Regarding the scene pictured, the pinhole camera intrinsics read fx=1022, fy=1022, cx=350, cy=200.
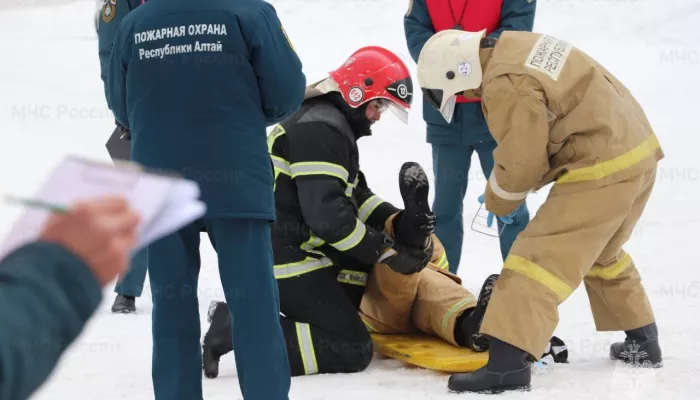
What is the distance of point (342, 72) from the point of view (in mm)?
3881

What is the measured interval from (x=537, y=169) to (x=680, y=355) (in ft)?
3.37

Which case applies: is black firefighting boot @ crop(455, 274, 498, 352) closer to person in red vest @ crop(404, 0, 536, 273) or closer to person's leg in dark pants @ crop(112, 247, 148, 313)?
person in red vest @ crop(404, 0, 536, 273)

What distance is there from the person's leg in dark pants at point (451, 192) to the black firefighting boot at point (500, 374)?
139 centimetres

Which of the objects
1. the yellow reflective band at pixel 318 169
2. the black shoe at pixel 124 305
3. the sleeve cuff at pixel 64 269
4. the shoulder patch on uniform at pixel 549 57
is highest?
the shoulder patch on uniform at pixel 549 57

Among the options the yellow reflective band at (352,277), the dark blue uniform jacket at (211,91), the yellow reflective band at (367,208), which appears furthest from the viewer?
the yellow reflective band at (367,208)

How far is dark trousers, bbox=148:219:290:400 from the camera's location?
9.32 ft

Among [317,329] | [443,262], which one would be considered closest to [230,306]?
[317,329]

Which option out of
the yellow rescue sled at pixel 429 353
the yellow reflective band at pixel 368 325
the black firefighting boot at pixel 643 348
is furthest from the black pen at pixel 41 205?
the yellow reflective band at pixel 368 325

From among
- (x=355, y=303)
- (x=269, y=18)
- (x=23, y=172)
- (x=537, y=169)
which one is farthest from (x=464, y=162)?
(x=23, y=172)

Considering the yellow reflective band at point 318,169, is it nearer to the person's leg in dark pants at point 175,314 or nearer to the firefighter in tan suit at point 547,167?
the firefighter in tan suit at point 547,167

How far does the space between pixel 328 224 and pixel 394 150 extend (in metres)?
4.63

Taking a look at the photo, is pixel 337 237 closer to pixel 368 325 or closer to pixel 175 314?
pixel 368 325

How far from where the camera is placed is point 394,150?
8.28 meters

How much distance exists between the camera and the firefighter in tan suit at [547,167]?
3.46 m
